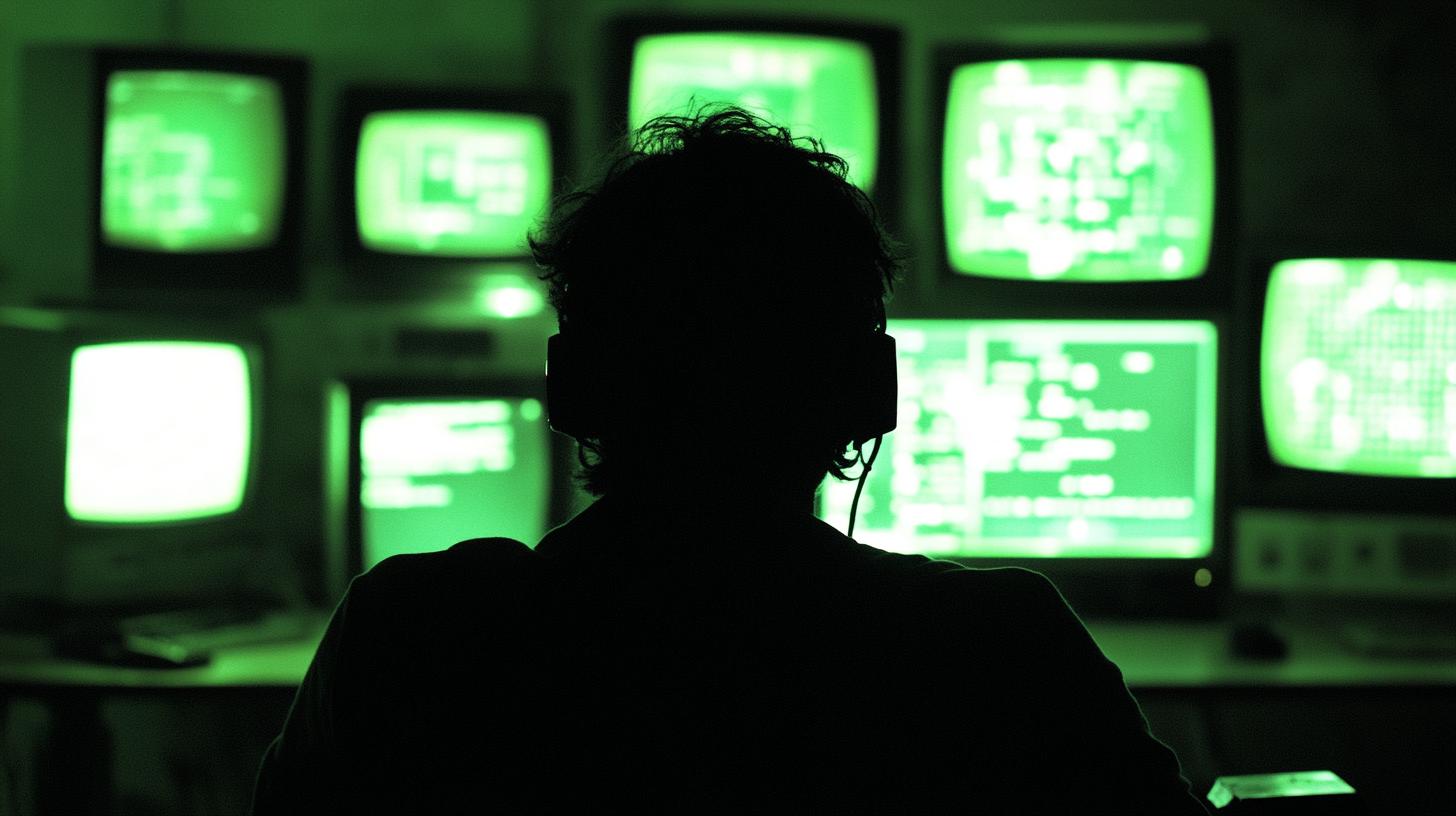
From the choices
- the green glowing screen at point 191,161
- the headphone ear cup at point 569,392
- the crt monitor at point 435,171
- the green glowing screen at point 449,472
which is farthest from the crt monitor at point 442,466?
the headphone ear cup at point 569,392

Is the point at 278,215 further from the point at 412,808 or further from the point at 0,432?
the point at 412,808

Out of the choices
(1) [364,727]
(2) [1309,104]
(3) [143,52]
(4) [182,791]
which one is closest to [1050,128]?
(2) [1309,104]

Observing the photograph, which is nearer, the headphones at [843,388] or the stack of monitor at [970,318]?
the headphones at [843,388]

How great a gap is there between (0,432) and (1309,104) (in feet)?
7.59

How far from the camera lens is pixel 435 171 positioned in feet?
7.32

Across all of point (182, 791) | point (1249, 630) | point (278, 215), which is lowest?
point (182, 791)

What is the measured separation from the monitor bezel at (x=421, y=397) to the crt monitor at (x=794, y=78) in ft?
1.55

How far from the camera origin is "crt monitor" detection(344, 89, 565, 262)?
222cm

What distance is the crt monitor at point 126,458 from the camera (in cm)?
199

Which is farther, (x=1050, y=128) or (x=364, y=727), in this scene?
(x=1050, y=128)

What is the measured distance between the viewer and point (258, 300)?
2209 mm

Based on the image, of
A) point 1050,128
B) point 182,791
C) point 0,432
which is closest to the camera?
point 0,432

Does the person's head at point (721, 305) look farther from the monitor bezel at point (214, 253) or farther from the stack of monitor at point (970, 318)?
the monitor bezel at point (214, 253)

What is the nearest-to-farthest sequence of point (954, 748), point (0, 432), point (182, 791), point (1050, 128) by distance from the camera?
point (954, 748) → point (0, 432) → point (1050, 128) → point (182, 791)
